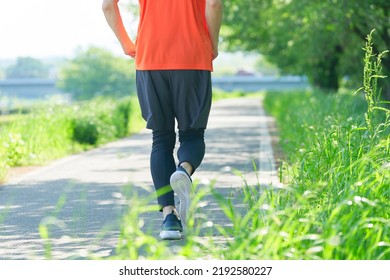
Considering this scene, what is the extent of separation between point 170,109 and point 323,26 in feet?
41.2

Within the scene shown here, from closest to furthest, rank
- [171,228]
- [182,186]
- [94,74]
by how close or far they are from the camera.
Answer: [182,186] → [171,228] → [94,74]

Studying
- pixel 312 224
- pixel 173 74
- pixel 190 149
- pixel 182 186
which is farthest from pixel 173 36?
pixel 312 224

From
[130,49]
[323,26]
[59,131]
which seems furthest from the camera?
[323,26]

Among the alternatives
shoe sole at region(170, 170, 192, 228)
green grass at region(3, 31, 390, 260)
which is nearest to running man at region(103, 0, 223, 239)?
shoe sole at region(170, 170, 192, 228)

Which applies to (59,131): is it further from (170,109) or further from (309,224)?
(309,224)

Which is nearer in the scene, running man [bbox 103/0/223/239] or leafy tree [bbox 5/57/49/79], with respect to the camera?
running man [bbox 103/0/223/239]

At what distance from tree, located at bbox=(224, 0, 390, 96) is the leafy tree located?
13759cm

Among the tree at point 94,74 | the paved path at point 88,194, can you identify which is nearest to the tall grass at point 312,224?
the paved path at point 88,194

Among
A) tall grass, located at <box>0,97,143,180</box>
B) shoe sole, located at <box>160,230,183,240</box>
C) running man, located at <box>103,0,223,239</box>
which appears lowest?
tall grass, located at <box>0,97,143,180</box>

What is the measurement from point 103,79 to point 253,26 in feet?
474

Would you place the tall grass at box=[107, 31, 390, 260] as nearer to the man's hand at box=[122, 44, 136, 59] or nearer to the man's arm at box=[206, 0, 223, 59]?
the man's arm at box=[206, 0, 223, 59]

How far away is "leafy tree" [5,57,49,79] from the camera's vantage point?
17488 centimetres

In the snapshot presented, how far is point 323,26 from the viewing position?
18.9m

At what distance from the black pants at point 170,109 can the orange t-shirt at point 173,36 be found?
0.23ft
